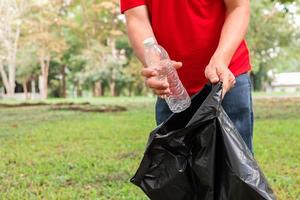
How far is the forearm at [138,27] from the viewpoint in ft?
6.39

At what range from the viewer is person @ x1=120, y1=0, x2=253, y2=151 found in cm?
188

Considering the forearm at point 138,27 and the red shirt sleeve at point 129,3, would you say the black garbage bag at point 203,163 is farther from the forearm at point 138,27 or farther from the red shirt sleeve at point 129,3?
the red shirt sleeve at point 129,3

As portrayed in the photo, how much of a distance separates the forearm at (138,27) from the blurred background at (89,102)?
2247 millimetres

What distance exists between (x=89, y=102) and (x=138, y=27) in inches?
752

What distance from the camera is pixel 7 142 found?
765 centimetres

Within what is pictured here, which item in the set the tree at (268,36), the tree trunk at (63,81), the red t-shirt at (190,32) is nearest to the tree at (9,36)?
the tree trunk at (63,81)

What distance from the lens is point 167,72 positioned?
178 cm

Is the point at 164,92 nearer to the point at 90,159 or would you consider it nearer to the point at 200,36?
the point at 200,36

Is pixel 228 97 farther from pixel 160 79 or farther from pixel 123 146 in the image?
pixel 123 146

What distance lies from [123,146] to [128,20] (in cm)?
492

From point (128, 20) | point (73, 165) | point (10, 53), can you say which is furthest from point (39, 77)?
point (128, 20)

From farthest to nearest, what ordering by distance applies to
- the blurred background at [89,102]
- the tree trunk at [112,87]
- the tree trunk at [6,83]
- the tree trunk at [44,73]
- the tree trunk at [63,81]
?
the tree trunk at [63,81], the tree trunk at [6,83], the tree trunk at [112,87], the tree trunk at [44,73], the blurred background at [89,102]

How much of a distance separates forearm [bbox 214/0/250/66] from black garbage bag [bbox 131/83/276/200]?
0.19 metres

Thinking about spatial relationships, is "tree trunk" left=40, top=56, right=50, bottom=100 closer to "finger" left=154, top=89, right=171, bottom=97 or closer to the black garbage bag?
"finger" left=154, top=89, right=171, bottom=97
